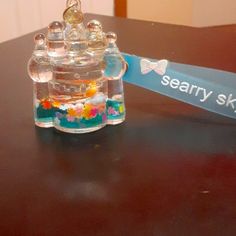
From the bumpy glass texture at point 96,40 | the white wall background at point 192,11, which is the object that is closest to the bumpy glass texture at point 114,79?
the bumpy glass texture at point 96,40

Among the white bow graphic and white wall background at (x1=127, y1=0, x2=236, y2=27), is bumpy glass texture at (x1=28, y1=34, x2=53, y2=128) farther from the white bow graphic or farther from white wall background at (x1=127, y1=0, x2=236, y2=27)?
white wall background at (x1=127, y1=0, x2=236, y2=27)

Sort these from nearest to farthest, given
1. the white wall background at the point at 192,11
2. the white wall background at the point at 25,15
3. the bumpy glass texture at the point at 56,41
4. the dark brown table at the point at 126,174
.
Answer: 1. the dark brown table at the point at 126,174
2. the bumpy glass texture at the point at 56,41
3. the white wall background at the point at 25,15
4. the white wall background at the point at 192,11

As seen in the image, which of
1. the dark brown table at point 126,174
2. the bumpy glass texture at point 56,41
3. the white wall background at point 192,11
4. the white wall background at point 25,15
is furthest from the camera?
the white wall background at point 192,11

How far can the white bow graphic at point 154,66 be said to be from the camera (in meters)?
0.73

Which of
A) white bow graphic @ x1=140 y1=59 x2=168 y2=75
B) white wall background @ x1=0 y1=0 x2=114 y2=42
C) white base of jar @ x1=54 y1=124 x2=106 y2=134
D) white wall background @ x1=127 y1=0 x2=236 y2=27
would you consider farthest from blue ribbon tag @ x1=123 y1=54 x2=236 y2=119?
white wall background @ x1=127 y1=0 x2=236 y2=27

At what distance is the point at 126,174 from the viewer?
0.59 m

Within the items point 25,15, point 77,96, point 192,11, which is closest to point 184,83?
point 77,96

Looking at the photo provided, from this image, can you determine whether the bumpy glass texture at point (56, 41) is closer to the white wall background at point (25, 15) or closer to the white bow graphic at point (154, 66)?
the white bow graphic at point (154, 66)

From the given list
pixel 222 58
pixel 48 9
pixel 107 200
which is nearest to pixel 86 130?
pixel 107 200

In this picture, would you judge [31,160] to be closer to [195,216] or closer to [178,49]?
[195,216]

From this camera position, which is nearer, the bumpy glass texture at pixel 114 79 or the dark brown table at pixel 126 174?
the dark brown table at pixel 126 174

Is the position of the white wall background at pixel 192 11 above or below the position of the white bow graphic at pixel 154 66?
below

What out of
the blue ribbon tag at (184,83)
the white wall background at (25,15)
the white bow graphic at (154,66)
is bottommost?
the white wall background at (25,15)

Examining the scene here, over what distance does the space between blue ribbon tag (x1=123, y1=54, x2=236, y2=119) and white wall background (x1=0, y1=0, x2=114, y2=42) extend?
114 centimetres
